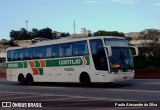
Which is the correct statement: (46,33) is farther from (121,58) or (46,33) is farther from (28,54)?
(121,58)

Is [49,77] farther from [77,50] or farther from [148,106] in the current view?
[148,106]

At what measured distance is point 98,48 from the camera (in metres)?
24.0

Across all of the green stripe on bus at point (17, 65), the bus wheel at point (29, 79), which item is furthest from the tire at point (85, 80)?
the green stripe on bus at point (17, 65)

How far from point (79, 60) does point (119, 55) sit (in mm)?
2723

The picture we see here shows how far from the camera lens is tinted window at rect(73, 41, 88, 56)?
24719 mm

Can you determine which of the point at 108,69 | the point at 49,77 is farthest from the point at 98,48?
the point at 49,77

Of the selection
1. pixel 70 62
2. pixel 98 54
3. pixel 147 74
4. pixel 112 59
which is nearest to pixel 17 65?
pixel 70 62

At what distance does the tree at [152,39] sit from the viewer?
7062 cm

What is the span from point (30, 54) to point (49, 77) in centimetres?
294

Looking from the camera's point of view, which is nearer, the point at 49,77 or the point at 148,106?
the point at 148,106

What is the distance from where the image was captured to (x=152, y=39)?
244 feet

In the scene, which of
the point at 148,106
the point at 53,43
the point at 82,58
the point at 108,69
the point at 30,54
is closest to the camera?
the point at 148,106

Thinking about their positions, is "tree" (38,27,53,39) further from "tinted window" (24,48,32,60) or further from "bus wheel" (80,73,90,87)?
"bus wheel" (80,73,90,87)

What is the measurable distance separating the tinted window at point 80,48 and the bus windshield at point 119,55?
5.14 feet
